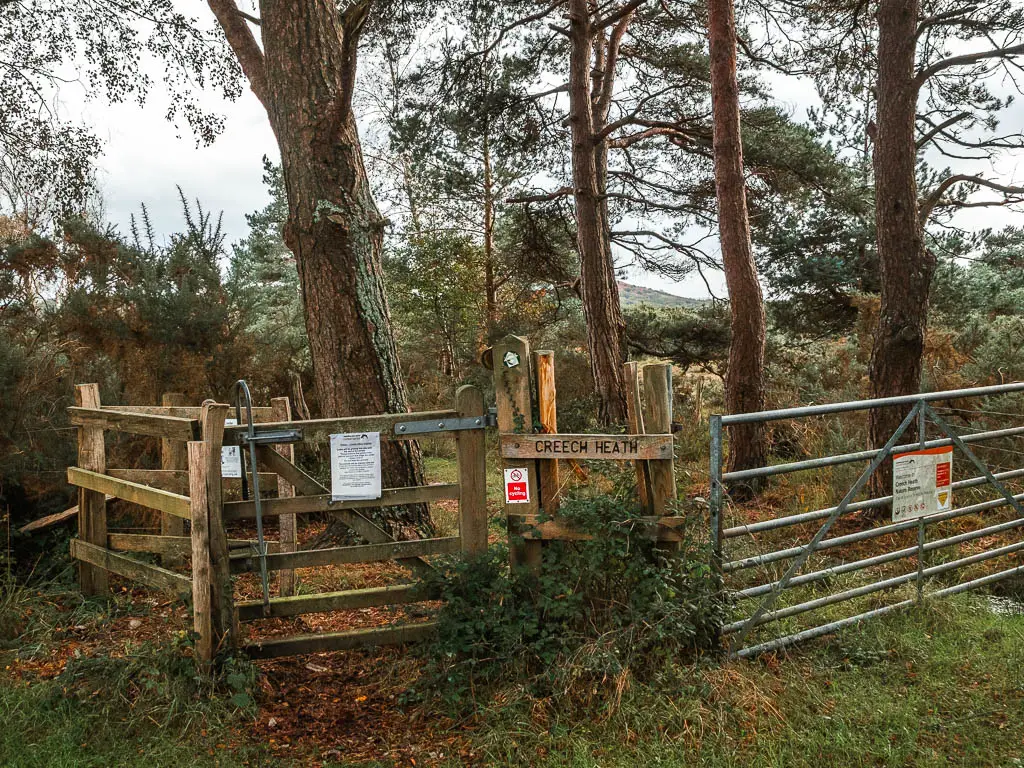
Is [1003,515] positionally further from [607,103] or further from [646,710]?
[607,103]

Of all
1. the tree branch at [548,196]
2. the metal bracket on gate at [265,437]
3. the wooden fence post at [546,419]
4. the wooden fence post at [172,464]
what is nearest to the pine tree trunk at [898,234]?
the wooden fence post at [546,419]

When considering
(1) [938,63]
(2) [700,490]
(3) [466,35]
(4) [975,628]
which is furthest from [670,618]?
(3) [466,35]

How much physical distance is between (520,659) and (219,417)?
2.23 metres

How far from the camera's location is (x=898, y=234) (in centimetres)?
734

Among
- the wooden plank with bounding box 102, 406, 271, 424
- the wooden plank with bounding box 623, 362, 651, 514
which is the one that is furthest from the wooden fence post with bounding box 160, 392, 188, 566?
the wooden plank with bounding box 623, 362, 651, 514

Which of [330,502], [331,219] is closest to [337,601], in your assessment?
[330,502]

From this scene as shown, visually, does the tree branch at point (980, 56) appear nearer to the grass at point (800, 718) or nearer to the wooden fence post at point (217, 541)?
the grass at point (800, 718)

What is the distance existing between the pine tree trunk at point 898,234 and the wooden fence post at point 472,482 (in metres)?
4.83

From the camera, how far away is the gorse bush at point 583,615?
3.88 metres

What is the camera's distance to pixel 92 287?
8.99 m

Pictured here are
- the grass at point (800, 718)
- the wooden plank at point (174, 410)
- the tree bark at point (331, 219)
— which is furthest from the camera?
the tree bark at point (331, 219)

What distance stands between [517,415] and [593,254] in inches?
345

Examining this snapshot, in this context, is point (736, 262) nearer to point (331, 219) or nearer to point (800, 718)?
point (331, 219)

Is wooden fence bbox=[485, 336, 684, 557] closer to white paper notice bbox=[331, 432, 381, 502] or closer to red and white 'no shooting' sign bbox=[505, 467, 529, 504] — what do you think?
red and white 'no shooting' sign bbox=[505, 467, 529, 504]
